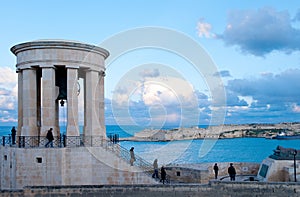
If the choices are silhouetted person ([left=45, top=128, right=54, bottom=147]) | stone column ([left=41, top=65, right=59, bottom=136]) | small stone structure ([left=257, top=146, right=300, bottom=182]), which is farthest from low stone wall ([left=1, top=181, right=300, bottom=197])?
stone column ([left=41, top=65, right=59, bottom=136])

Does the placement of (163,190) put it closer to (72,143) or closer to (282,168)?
(72,143)

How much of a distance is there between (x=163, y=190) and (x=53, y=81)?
6.75 metres

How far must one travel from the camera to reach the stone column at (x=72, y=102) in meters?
15.7

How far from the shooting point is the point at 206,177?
15906 mm

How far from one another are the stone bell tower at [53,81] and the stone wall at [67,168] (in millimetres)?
1191

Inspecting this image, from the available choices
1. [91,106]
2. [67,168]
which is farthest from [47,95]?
[67,168]

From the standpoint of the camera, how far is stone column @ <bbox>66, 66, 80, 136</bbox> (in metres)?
15.7

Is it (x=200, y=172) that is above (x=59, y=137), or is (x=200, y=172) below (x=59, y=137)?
below

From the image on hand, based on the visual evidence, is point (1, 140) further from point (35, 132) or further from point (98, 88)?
point (98, 88)

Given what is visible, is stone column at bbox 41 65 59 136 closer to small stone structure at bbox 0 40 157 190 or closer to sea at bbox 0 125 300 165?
small stone structure at bbox 0 40 157 190

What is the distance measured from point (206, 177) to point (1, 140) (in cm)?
980

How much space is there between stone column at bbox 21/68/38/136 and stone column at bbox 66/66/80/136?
5.50ft

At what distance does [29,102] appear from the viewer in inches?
632

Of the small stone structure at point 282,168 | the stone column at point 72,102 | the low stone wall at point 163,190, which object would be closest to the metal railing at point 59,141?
the stone column at point 72,102
